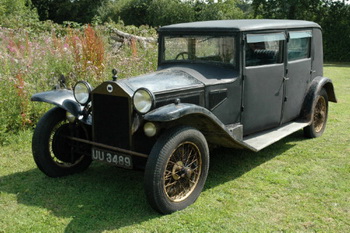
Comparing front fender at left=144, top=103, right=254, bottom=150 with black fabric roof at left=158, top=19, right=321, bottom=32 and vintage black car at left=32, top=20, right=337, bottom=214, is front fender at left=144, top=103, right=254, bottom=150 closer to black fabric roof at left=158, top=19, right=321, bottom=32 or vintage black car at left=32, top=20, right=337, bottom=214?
vintage black car at left=32, top=20, right=337, bottom=214

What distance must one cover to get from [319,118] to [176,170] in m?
3.30

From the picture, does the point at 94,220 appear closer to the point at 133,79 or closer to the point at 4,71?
the point at 133,79

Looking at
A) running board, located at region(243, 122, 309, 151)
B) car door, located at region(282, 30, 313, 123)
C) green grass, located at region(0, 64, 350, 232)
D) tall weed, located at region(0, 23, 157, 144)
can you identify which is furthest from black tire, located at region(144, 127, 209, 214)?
tall weed, located at region(0, 23, 157, 144)

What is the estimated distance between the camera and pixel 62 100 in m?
4.22

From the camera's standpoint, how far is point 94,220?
11.1ft

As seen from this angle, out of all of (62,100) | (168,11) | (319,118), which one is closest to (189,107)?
(62,100)

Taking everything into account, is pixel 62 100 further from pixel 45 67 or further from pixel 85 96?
pixel 45 67

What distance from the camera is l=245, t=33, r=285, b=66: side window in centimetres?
452

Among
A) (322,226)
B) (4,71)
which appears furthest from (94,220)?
(4,71)

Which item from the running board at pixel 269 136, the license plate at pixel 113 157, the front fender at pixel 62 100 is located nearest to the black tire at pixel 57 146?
the front fender at pixel 62 100

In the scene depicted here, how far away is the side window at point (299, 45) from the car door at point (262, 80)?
23 cm

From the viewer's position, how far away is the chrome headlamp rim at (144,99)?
11.4 ft

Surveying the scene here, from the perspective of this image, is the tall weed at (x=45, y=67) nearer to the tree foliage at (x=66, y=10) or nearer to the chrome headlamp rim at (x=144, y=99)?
the chrome headlamp rim at (x=144, y=99)

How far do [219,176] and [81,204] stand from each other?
1591 millimetres
